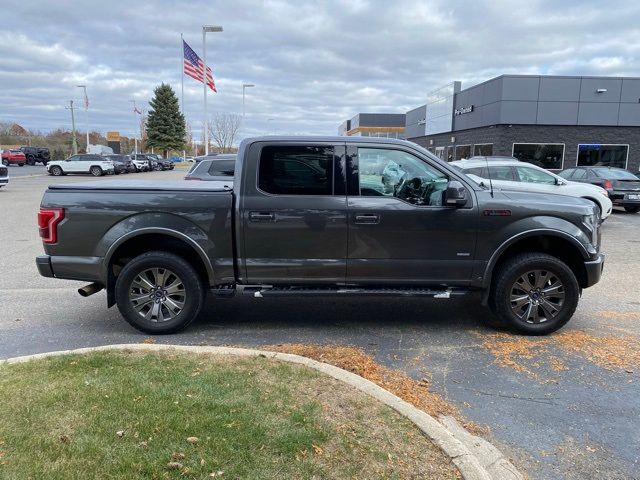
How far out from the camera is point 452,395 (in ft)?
13.2

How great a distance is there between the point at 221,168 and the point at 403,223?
7198mm

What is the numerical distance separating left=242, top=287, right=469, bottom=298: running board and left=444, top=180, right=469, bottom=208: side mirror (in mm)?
901

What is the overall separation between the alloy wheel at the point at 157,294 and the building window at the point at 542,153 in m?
27.7

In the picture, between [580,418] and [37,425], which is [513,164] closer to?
[580,418]

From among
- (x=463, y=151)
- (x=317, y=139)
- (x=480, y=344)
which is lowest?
(x=480, y=344)

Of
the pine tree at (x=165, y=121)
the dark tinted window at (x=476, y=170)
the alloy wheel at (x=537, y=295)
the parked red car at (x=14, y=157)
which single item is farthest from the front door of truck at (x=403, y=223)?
the pine tree at (x=165, y=121)

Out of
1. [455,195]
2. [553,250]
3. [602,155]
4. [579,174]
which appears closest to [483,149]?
[602,155]

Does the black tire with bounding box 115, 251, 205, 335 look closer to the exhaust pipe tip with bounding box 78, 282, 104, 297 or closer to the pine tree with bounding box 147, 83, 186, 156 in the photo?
the exhaust pipe tip with bounding box 78, 282, 104, 297

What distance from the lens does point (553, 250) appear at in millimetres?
5488

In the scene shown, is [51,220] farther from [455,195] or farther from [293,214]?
[455,195]

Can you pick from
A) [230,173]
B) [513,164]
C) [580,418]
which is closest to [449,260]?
[580,418]

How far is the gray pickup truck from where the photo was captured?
5121 mm

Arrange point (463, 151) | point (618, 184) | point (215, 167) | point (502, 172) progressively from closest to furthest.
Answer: point (215, 167), point (502, 172), point (618, 184), point (463, 151)

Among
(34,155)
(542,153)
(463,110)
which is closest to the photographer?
(542,153)
